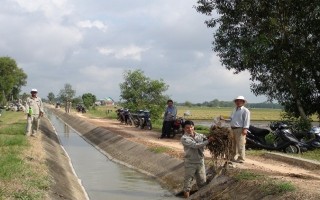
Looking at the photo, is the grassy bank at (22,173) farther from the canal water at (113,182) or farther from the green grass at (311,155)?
the green grass at (311,155)

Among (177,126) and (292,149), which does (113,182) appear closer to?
(292,149)

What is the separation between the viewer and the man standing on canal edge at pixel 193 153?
34.1 feet

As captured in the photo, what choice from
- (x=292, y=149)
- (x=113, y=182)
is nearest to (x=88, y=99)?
(x=292, y=149)

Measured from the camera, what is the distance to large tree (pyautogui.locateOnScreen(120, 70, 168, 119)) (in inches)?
1425

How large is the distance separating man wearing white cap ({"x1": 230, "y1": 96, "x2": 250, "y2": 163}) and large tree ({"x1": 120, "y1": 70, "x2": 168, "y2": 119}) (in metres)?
24.0

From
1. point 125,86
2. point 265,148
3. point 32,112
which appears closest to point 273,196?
point 265,148

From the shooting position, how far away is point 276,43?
19484mm

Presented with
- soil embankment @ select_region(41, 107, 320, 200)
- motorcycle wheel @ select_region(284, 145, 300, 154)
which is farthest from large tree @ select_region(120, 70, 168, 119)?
motorcycle wheel @ select_region(284, 145, 300, 154)

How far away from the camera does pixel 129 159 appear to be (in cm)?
1828

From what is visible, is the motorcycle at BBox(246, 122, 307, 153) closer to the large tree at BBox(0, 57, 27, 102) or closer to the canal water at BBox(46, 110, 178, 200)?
the canal water at BBox(46, 110, 178, 200)

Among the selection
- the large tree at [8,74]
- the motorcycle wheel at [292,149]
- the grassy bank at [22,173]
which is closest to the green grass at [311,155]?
the motorcycle wheel at [292,149]

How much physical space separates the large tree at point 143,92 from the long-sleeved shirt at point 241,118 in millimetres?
23999

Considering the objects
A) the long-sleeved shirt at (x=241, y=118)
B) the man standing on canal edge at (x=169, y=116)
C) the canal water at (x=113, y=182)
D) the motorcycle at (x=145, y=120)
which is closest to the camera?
the long-sleeved shirt at (x=241, y=118)

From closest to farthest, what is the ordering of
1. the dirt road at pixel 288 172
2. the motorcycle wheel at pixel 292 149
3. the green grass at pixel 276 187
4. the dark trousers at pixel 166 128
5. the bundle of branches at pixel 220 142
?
the dirt road at pixel 288 172, the green grass at pixel 276 187, the bundle of branches at pixel 220 142, the motorcycle wheel at pixel 292 149, the dark trousers at pixel 166 128
